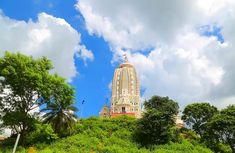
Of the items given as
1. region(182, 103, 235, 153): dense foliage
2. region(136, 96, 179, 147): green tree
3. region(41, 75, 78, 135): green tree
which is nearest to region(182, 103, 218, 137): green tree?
region(182, 103, 235, 153): dense foliage

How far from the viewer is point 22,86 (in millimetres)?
36719

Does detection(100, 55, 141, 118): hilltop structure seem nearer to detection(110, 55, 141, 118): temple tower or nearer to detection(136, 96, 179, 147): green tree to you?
detection(110, 55, 141, 118): temple tower

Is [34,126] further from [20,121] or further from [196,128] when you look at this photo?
[196,128]

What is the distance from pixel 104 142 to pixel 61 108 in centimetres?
667

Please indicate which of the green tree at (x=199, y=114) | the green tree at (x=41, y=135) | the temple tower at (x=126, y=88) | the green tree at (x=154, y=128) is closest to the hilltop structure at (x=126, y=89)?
the temple tower at (x=126, y=88)

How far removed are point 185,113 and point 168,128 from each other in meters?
10.9

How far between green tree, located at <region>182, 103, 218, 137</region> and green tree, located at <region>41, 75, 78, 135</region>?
18.4 m

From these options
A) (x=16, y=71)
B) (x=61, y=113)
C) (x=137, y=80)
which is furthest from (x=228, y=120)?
(x=137, y=80)

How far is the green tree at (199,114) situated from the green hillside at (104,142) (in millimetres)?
6631

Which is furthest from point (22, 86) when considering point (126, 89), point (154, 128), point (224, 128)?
point (126, 89)

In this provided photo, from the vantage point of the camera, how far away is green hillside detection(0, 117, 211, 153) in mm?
38219

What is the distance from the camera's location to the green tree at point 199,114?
161 feet

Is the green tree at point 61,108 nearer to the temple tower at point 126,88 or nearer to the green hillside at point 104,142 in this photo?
the green hillside at point 104,142

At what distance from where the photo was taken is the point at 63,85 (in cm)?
3838
